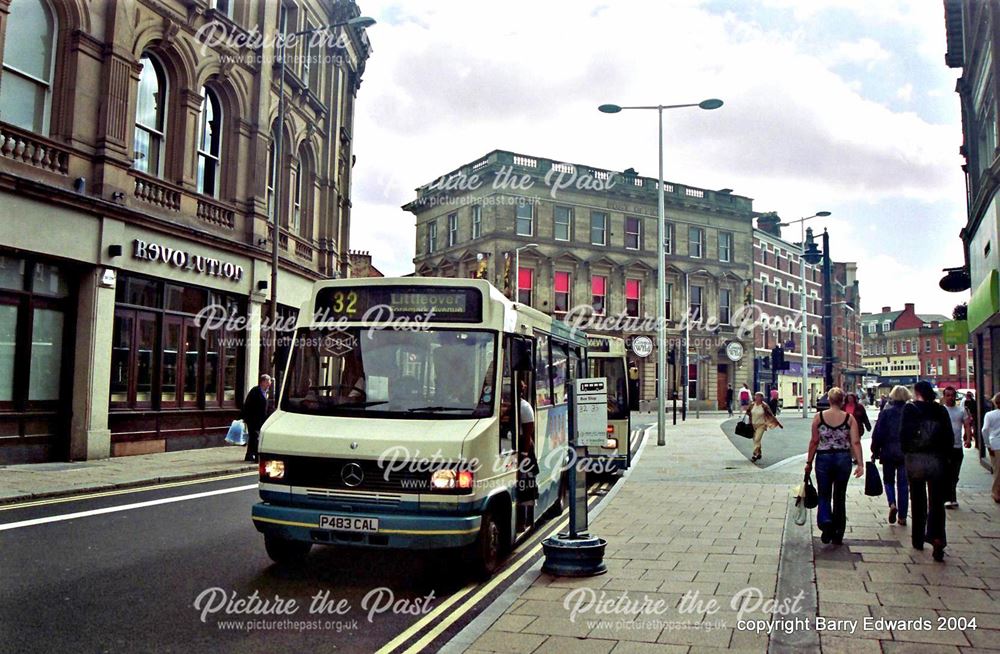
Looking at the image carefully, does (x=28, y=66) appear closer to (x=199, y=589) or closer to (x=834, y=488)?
(x=199, y=589)

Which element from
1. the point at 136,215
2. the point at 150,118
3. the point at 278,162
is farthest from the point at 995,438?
the point at 150,118

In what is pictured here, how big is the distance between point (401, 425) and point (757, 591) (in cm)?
323

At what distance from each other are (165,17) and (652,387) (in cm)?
3771

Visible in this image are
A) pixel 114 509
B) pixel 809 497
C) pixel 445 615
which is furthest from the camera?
pixel 114 509

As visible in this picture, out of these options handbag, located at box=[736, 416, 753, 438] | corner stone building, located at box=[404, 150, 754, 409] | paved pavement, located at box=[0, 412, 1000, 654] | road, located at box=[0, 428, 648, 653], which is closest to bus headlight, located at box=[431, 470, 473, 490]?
road, located at box=[0, 428, 648, 653]

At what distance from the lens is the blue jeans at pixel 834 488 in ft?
27.0

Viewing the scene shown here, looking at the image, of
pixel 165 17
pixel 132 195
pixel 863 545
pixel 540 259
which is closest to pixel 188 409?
pixel 132 195

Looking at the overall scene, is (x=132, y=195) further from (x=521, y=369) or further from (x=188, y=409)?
(x=521, y=369)

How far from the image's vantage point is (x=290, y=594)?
6.34 m

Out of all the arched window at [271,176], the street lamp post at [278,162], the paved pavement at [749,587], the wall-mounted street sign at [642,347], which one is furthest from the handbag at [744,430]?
the wall-mounted street sign at [642,347]

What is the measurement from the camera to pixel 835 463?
824 centimetres

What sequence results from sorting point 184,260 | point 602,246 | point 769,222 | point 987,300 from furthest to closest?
point 769,222 → point 602,246 → point 184,260 → point 987,300

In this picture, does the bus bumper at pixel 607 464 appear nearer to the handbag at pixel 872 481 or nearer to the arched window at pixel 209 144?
the handbag at pixel 872 481

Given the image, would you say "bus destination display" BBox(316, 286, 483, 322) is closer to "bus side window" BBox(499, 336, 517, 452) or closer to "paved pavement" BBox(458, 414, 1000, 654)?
"bus side window" BBox(499, 336, 517, 452)
